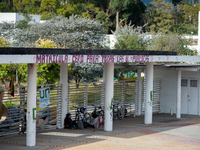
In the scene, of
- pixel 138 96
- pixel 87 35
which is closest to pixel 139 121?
pixel 138 96

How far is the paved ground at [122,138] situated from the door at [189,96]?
10.0 ft

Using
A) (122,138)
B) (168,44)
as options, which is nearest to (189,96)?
(122,138)

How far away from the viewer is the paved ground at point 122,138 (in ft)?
31.3

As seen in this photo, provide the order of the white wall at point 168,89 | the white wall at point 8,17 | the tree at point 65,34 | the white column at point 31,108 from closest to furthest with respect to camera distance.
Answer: the white column at point 31,108
the white wall at point 168,89
the tree at point 65,34
the white wall at point 8,17

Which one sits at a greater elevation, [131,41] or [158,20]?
[158,20]

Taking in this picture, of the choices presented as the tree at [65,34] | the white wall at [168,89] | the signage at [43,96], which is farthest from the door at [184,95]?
the tree at [65,34]

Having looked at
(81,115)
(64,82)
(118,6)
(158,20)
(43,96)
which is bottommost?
(81,115)

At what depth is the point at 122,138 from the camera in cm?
1072

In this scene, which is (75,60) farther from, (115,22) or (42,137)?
(115,22)

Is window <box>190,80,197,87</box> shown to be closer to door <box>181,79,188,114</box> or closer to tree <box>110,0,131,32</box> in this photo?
door <box>181,79,188,114</box>

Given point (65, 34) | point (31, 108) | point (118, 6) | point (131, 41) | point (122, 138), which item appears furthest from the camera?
point (118, 6)

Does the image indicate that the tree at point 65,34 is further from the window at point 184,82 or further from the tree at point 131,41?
the window at point 184,82

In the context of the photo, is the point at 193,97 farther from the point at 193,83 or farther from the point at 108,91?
the point at 108,91

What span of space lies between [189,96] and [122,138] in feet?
24.4
